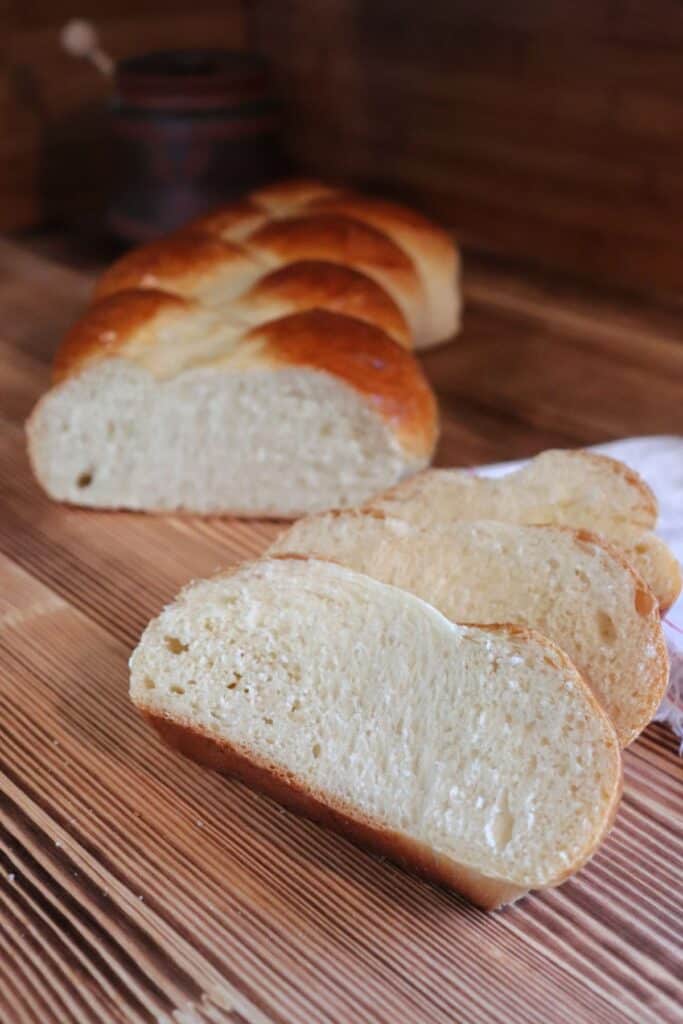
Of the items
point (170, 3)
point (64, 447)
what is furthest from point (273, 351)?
point (170, 3)

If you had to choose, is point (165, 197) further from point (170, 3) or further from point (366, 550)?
point (366, 550)

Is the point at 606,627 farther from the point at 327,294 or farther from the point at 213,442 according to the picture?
the point at 327,294

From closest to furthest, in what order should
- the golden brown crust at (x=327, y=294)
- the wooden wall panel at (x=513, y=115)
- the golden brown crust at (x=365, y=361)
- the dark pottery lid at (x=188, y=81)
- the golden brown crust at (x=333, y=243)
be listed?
the golden brown crust at (x=365, y=361) → the golden brown crust at (x=327, y=294) → the golden brown crust at (x=333, y=243) → the wooden wall panel at (x=513, y=115) → the dark pottery lid at (x=188, y=81)

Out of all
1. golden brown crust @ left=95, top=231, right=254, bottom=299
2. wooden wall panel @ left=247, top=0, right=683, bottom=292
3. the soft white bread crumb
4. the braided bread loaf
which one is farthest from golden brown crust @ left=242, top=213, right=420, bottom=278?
wooden wall panel @ left=247, top=0, right=683, bottom=292

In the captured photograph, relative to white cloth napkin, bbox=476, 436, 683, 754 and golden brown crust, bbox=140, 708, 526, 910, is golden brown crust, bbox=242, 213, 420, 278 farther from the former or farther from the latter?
golden brown crust, bbox=140, 708, 526, 910

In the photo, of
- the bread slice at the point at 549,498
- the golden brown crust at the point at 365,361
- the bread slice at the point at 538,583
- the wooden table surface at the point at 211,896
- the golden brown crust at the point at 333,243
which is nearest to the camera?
the wooden table surface at the point at 211,896

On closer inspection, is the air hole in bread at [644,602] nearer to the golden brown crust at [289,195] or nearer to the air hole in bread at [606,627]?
the air hole in bread at [606,627]

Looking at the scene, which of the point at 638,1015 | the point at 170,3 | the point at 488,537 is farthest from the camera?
the point at 170,3

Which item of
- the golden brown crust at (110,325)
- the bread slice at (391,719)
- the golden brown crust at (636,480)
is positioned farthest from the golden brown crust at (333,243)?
the bread slice at (391,719)

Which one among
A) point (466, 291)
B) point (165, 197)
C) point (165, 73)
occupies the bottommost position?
point (466, 291)
